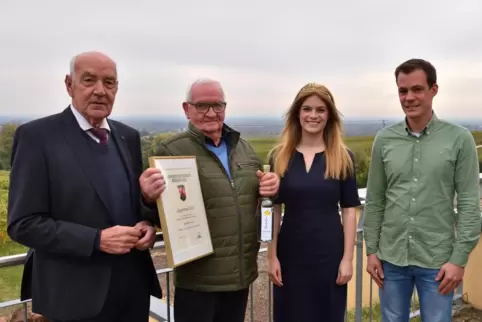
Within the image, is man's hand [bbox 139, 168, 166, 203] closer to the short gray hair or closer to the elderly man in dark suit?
the elderly man in dark suit

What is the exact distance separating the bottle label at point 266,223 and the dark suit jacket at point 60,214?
664 millimetres

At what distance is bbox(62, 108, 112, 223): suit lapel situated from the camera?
60.4 inches

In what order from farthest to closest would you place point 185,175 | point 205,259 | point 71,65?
point 205,259, point 185,175, point 71,65

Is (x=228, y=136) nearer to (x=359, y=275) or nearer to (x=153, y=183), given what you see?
(x=153, y=183)

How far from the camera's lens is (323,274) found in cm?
213

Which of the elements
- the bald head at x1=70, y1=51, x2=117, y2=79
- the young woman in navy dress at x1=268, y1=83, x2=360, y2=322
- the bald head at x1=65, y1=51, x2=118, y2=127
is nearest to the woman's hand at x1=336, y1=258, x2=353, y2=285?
the young woman in navy dress at x1=268, y1=83, x2=360, y2=322

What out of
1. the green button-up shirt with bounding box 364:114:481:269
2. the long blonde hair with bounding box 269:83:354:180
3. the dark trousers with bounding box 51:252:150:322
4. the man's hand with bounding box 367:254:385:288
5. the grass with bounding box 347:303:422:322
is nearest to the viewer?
the dark trousers with bounding box 51:252:150:322

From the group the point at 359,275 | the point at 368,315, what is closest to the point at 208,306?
the point at 359,275

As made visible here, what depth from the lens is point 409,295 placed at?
2.21m

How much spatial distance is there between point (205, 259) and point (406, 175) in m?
1.05

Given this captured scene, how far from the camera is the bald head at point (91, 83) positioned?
1587 millimetres

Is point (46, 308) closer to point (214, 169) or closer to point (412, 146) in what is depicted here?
point (214, 169)

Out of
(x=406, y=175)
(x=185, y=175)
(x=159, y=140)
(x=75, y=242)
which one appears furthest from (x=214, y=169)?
(x=406, y=175)

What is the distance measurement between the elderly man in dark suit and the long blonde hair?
804 millimetres
